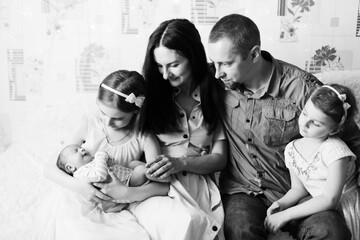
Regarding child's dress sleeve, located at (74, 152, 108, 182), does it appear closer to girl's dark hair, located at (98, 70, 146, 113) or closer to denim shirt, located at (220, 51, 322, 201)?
girl's dark hair, located at (98, 70, 146, 113)

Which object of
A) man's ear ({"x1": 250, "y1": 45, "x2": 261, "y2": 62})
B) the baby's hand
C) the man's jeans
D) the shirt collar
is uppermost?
man's ear ({"x1": 250, "y1": 45, "x2": 261, "y2": 62})

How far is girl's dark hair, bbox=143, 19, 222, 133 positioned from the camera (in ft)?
5.68

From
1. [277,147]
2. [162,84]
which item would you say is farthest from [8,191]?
[277,147]

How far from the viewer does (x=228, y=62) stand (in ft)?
5.53

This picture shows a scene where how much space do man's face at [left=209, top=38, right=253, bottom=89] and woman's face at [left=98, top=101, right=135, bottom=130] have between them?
0.38m

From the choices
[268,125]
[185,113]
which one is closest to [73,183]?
[185,113]

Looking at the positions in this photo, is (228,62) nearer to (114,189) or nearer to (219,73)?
(219,73)

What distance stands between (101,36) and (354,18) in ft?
→ 4.53

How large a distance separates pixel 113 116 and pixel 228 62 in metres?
0.48

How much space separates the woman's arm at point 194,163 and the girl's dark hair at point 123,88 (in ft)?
0.76

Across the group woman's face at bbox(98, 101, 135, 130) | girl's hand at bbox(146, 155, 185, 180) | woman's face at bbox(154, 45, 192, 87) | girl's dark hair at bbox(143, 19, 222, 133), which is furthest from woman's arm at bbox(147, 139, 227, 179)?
woman's face at bbox(154, 45, 192, 87)

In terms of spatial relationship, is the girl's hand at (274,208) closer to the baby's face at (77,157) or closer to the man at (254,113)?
the man at (254,113)

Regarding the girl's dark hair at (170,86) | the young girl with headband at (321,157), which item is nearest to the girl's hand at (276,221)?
the young girl with headband at (321,157)

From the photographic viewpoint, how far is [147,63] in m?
1.76
